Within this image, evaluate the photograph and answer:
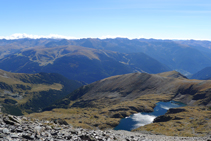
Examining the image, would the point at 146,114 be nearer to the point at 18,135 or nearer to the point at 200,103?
the point at 200,103

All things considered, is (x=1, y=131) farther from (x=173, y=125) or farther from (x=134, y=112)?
(x=134, y=112)

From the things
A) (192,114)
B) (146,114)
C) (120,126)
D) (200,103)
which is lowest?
(120,126)

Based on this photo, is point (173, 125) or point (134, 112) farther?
point (134, 112)

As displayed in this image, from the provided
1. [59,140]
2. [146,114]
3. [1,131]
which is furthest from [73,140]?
[146,114]

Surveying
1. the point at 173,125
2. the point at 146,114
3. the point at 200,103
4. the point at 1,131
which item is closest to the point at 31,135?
the point at 1,131

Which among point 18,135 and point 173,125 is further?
point 173,125

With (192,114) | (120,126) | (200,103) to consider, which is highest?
(200,103)

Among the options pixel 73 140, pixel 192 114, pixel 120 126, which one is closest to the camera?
pixel 73 140

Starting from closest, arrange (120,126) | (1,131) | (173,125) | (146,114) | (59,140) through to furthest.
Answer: (1,131)
(59,140)
(173,125)
(120,126)
(146,114)

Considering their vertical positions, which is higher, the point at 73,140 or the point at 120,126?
the point at 73,140
